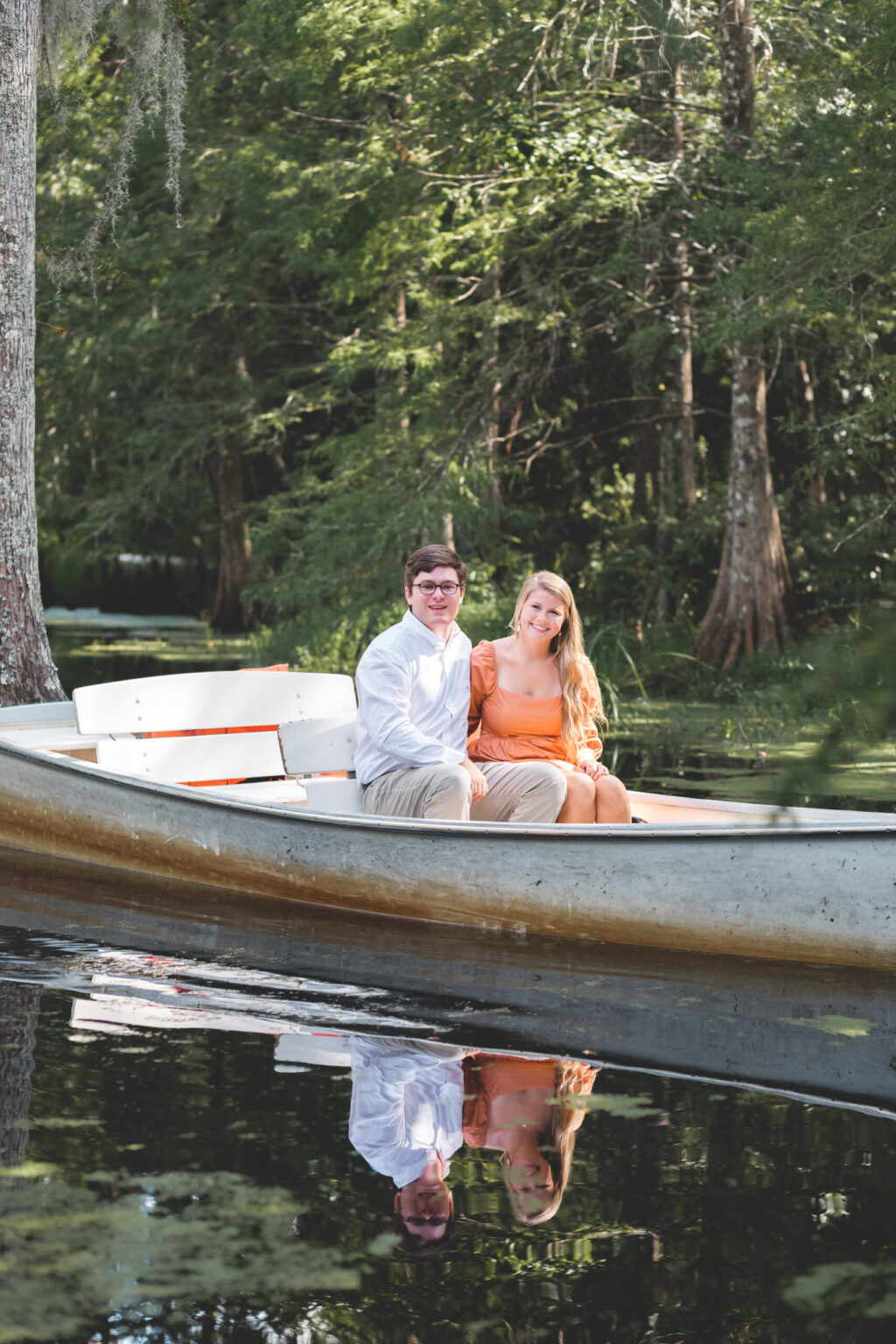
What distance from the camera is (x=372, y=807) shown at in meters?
5.96

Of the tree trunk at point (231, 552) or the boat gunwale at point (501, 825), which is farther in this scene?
the tree trunk at point (231, 552)

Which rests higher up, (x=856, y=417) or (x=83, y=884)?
(x=856, y=417)

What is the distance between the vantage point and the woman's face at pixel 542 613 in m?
5.53

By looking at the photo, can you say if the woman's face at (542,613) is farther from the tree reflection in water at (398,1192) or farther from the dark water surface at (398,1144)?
the tree reflection in water at (398,1192)

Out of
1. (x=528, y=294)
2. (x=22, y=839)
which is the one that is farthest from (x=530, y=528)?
(x=22, y=839)

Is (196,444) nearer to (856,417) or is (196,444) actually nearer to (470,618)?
(470,618)

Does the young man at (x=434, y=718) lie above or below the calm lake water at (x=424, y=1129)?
above

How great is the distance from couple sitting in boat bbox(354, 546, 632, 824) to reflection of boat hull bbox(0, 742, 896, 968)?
196 mm

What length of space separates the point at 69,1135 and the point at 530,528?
45.0ft

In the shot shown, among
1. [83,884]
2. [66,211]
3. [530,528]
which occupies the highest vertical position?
[66,211]

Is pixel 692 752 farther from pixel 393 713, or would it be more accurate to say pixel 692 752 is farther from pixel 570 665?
pixel 393 713

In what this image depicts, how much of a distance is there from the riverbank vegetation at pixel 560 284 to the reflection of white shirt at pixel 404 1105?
247 inches

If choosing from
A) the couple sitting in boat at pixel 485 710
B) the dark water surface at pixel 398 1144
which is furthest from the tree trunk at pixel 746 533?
the dark water surface at pixel 398 1144

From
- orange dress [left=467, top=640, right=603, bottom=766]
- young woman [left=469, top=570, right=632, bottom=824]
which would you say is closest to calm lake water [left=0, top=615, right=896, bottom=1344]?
young woman [left=469, top=570, right=632, bottom=824]
